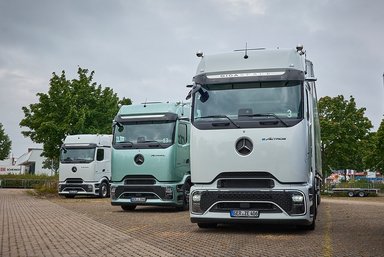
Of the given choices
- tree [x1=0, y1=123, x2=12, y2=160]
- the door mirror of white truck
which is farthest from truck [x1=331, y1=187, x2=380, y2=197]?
tree [x1=0, y1=123, x2=12, y2=160]

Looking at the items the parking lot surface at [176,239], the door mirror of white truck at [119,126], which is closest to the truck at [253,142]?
the parking lot surface at [176,239]

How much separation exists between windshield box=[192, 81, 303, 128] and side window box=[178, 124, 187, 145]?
17.1 feet

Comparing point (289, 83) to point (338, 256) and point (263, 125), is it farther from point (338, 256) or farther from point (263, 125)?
point (338, 256)

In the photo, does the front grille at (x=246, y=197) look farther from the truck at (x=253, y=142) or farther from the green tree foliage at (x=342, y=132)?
the green tree foliage at (x=342, y=132)

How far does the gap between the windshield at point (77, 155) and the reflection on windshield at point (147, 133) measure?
8.94 m

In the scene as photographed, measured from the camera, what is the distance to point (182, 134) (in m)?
14.9

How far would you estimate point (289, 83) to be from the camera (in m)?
9.13

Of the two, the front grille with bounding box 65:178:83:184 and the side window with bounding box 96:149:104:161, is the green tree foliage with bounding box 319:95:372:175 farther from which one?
the front grille with bounding box 65:178:83:184

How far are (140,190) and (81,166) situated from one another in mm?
9518

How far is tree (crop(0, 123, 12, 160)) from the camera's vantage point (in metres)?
86.1

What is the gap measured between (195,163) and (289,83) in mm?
2462

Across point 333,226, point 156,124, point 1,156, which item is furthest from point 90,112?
point 1,156

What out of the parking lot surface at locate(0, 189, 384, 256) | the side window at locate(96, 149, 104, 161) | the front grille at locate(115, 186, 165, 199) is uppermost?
the side window at locate(96, 149, 104, 161)

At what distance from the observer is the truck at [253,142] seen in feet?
28.8
